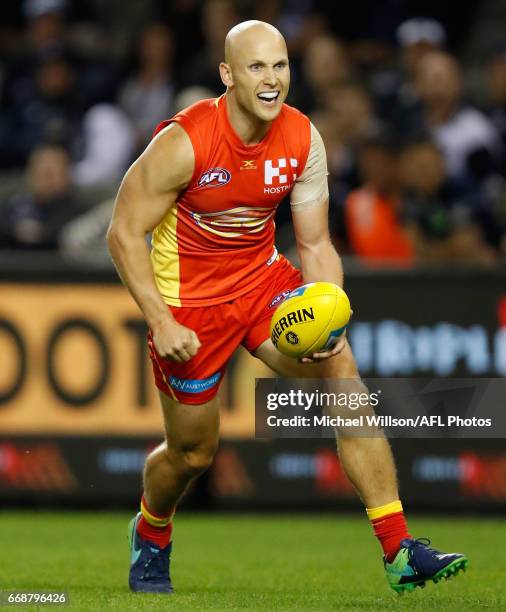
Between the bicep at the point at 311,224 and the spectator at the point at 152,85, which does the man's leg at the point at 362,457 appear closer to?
the bicep at the point at 311,224

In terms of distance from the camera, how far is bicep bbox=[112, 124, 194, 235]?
6.71m

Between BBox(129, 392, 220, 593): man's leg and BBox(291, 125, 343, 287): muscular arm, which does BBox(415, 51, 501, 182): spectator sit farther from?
BBox(129, 392, 220, 593): man's leg

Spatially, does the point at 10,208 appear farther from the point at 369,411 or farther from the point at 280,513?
the point at 369,411

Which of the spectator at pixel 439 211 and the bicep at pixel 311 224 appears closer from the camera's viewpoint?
the bicep at pixel 311 224

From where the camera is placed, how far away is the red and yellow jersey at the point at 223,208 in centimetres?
685

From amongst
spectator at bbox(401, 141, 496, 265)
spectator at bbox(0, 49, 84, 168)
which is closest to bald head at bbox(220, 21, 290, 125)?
spectator at bbox(401, 141, 496, 265)

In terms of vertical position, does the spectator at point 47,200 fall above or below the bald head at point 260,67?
below

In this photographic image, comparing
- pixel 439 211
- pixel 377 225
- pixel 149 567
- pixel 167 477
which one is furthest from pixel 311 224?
pixel 377 225

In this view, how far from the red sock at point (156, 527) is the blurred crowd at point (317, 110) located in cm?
423

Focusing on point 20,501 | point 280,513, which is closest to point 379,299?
point 280,513

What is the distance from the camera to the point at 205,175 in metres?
6.82

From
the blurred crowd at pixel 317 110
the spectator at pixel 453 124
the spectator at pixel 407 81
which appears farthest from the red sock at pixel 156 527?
the spectator at pixel 407 81

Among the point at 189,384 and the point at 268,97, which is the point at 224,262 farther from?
the point at 268,97

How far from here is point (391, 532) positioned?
6730 millimetres
